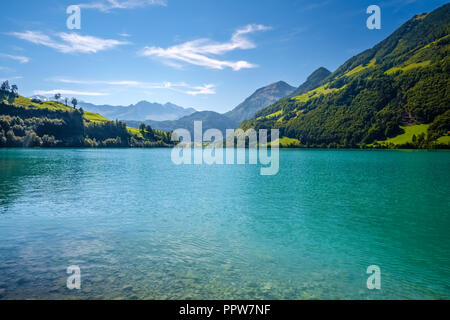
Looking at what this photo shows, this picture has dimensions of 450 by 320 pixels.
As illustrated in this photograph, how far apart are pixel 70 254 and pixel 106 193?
25.7 m

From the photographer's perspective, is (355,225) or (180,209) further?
(180,209)

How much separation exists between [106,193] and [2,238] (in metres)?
21.4

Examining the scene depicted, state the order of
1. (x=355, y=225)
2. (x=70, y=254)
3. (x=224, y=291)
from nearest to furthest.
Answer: (x=224, y=291)
(x=70, y=254)
(x=355, y=225)

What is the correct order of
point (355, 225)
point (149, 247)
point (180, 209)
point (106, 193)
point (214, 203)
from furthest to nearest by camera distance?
1. point (106, 193)
2. point (214, 203)
3. point (180, 209)
4. point (355, 225)
5. point (149, 247)

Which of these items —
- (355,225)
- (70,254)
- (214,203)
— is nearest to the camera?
(70,254)

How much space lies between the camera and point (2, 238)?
72.9 ft

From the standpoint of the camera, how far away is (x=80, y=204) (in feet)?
116
